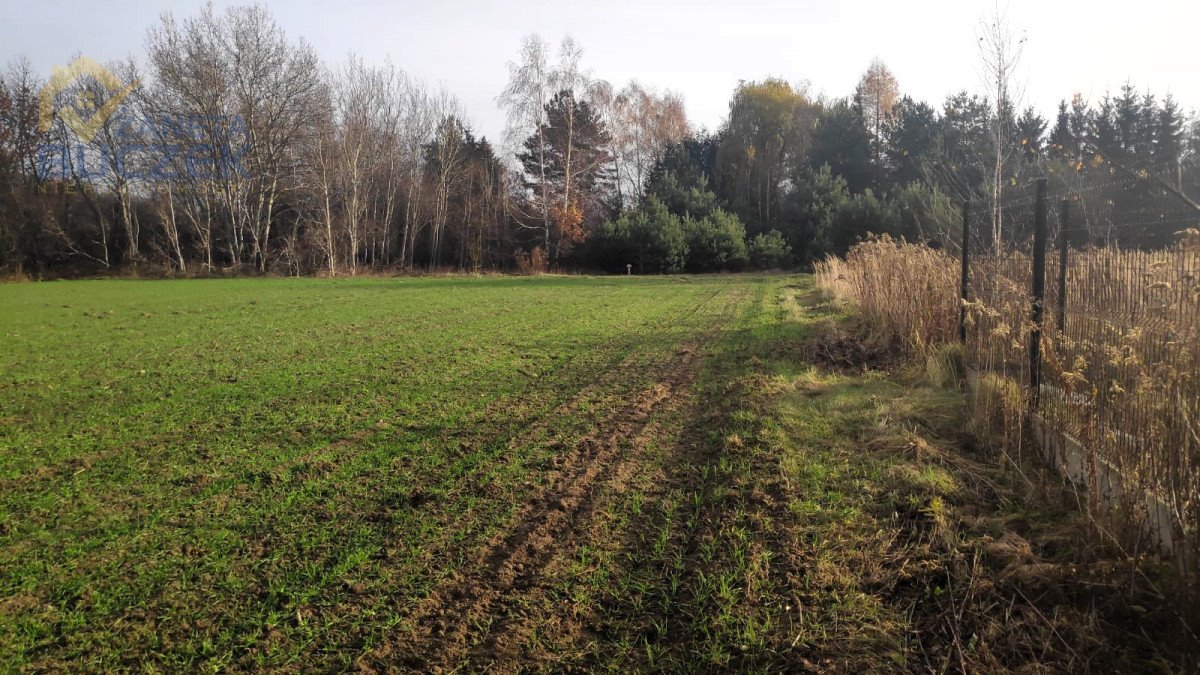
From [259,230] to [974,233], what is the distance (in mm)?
38196

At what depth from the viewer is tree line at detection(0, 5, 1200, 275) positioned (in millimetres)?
35156

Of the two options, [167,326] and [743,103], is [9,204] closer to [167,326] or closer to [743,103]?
[167,326]

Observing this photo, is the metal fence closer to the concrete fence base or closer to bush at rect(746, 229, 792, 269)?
the concrete fence base

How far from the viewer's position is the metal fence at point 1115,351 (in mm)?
2898

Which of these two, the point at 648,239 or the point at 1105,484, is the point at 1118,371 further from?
the point at 648,239

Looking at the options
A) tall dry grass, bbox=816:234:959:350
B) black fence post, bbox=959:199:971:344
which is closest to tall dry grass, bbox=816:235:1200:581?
black fence post, bbox=959:199:971:344

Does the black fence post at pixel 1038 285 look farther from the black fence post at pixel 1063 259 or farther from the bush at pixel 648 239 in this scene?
the bush at pixel 648 239

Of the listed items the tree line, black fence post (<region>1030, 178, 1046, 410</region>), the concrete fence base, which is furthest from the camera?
the tree line

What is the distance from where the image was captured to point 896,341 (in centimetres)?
892

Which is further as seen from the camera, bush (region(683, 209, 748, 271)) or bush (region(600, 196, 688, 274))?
bush (region(683, 209, 748, 271))

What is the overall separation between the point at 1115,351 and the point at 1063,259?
1.63 meters

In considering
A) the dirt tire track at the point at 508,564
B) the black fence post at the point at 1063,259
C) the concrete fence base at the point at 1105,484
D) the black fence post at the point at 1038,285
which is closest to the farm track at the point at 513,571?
the dirt tire track at the point at 508,564

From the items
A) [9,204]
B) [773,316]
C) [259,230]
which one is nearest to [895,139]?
[773,316]

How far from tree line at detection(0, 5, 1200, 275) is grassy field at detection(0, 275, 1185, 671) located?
2499 centimetres
